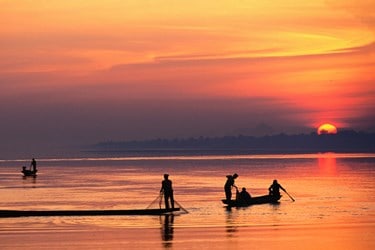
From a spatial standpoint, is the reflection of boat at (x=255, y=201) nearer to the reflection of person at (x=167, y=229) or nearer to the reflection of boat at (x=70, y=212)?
the reflection of boat at (x=70, y=212)

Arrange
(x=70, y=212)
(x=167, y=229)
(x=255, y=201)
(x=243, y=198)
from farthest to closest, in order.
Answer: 1. (x=255, y=201)
2. (x=243, y=198)
3. (x=70, y=212)
4. (x=167, y=229)

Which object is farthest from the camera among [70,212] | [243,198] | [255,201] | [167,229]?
[255,201]

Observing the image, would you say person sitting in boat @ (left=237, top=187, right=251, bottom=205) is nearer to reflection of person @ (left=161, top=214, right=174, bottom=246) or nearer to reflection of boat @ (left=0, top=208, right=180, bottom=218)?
reflection of boat @ (left=0, top=208, right=180, bottom=218)

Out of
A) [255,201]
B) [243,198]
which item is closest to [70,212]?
[243,198]

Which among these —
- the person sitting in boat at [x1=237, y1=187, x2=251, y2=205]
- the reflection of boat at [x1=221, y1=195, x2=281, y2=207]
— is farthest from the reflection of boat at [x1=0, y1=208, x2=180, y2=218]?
the person sitting in boat at [x1=237, y1=187, x2=251, y2=205]

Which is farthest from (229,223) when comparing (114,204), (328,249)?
(114,204)

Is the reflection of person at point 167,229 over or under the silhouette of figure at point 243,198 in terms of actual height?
under

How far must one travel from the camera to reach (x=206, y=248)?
22922mm

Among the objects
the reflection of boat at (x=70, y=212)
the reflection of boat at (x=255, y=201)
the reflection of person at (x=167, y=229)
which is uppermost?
the reflection of boat at (x=255, y=201)

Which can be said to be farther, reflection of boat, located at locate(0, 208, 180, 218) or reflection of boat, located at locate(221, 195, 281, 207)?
reflection of boat, located at locate(221, 195, 281, 207)

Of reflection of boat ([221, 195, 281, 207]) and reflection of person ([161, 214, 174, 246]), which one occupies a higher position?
reflection of boat ([221, 195, 281, 207])

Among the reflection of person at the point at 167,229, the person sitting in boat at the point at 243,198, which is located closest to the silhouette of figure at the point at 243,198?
the person sitting in boat at the point at 243,198

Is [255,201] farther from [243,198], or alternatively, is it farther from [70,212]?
[70,212]

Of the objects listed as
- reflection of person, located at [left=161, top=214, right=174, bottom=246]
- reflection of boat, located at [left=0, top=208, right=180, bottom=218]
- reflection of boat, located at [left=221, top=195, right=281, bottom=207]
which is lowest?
reflection of person, located at [left=161, top=214, right=174, bottom=246]
